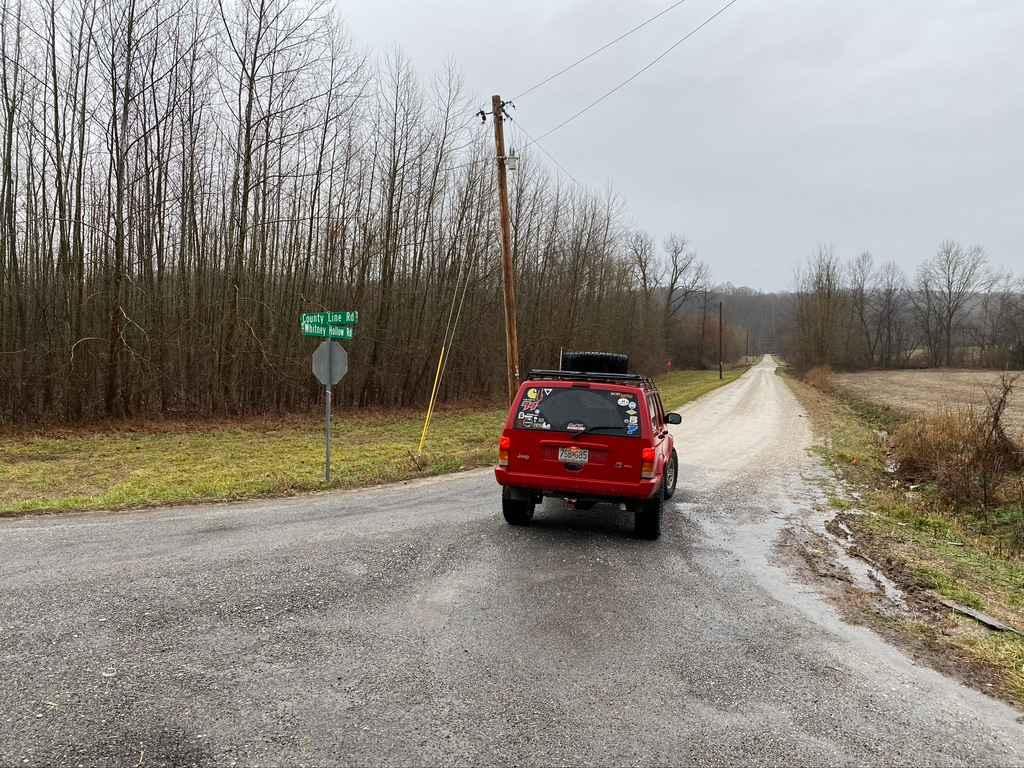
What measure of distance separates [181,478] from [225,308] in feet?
36.0

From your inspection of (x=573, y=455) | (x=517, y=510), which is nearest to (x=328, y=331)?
(x=517, y=510)

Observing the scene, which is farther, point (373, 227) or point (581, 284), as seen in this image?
point (581, 284)

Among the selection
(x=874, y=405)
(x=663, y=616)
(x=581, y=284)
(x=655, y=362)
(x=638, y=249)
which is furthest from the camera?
(x=638, y=249)

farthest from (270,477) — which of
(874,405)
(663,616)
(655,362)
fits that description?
(655,362)

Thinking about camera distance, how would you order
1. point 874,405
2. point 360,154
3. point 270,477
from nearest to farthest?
point 270,477
point 360,154
point 874,405

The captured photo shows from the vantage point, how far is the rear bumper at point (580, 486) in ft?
21.1

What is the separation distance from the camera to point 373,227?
24.9 metres

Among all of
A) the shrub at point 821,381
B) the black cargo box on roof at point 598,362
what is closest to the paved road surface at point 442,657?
the black cargo box on roof at point 598,362

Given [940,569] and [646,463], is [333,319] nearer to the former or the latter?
[646,463]

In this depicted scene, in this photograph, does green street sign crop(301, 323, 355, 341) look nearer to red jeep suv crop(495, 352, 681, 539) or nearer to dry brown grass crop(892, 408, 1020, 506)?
red jeep suv crop(495, 352, 681, 539)

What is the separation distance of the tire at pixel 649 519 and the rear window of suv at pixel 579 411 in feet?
2.69

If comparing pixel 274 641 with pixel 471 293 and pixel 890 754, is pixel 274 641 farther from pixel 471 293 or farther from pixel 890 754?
pixel 471 293

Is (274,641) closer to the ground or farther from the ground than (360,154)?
closer to the ground

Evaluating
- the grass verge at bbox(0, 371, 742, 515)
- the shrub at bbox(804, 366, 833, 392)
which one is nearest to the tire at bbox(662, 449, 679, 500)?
the grass verge at bbox(0, 371, 742, 515)
